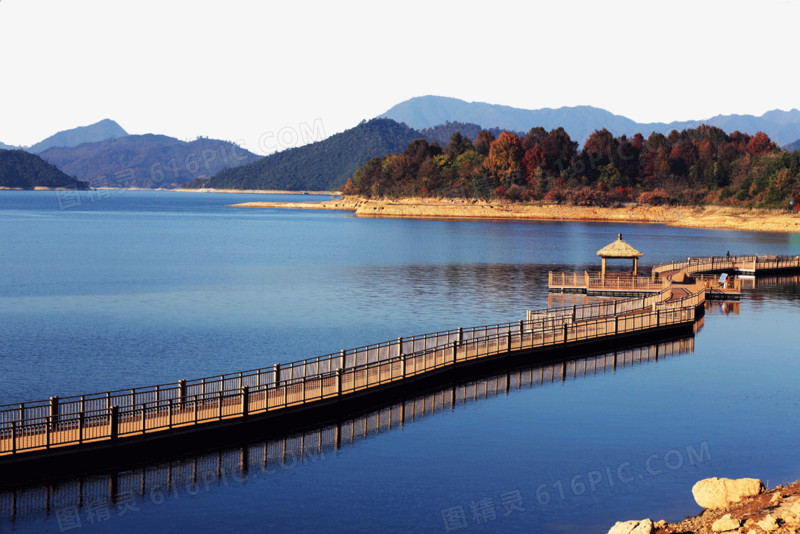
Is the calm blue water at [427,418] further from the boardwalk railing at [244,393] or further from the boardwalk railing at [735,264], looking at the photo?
the boardwalk railing at [735,264]

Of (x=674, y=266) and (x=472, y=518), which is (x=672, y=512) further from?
(x=674, y=266)

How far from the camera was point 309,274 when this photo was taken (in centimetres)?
10169

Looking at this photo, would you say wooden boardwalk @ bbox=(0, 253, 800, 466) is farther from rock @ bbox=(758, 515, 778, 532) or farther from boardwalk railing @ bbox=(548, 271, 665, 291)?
rock @ bbox=(758, 515, 778, 532)

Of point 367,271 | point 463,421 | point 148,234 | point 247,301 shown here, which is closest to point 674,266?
point 367,271

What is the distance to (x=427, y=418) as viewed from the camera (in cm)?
3741

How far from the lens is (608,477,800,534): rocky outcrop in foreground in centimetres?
2128

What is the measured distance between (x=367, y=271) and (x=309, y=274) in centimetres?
775

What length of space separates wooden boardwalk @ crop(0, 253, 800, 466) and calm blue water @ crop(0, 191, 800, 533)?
3534mm

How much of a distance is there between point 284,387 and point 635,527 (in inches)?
687

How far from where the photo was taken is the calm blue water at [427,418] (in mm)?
26984

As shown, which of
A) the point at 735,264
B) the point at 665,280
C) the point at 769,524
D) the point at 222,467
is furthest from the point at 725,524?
the point at 735,264

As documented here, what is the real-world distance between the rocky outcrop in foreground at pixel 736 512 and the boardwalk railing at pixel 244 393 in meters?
16.6

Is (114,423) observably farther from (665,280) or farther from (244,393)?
(665,280)

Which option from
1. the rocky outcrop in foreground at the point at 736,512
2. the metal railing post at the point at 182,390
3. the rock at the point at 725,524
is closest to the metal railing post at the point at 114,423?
the metal railing post at the point at 182,390
